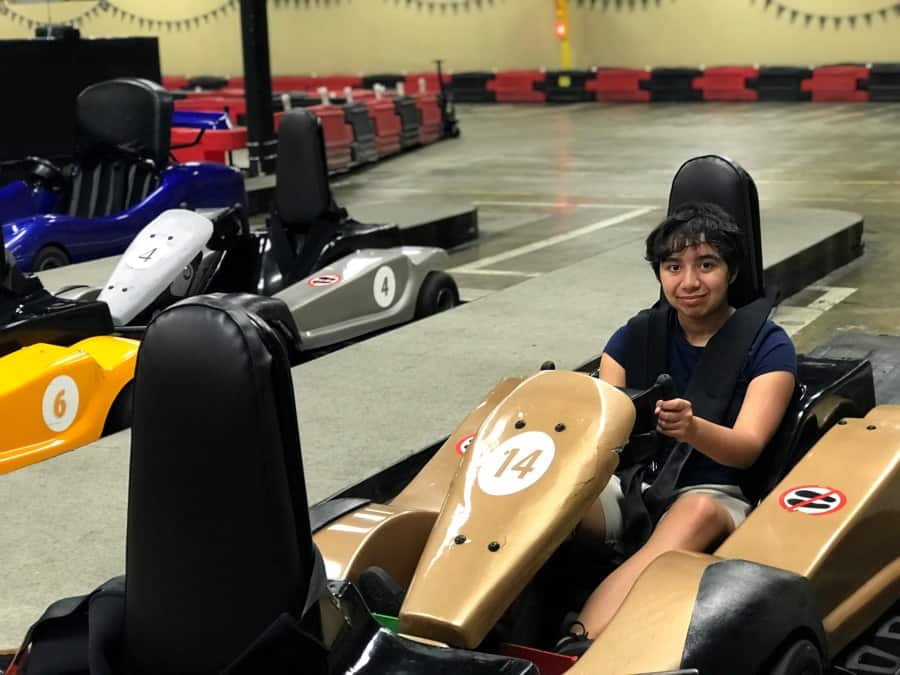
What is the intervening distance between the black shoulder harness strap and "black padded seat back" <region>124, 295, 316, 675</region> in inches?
34.7

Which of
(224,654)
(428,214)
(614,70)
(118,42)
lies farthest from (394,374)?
(614,70)

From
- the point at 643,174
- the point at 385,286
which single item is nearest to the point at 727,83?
the point at 643,174

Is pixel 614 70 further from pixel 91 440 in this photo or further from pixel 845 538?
pixel 845 538

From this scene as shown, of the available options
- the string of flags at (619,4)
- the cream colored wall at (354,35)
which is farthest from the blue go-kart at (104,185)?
the cream colored wall at (354,35)

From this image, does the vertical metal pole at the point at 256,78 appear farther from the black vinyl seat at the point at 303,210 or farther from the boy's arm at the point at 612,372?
the boy's arm at the point at 612,372

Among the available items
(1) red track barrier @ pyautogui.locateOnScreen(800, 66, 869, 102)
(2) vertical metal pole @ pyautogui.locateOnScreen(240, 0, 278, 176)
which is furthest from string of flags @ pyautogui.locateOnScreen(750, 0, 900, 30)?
(2) vertical metal pole @ pyautogui.locateOnScreen(240, 0, 278, 176)

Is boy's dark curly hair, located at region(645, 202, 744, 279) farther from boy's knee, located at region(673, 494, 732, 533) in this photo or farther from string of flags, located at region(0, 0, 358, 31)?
string of flags, located at region(0, 0, 358, 31)

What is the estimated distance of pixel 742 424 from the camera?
2.30 m

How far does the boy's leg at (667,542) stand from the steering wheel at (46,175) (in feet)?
16.8

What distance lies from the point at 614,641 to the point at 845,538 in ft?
1.77

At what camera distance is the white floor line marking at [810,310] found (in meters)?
5.18

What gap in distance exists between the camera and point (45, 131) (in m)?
9.09

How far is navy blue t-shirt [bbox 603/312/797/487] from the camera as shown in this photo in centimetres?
233

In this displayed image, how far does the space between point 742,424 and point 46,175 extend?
5110 millimetres
